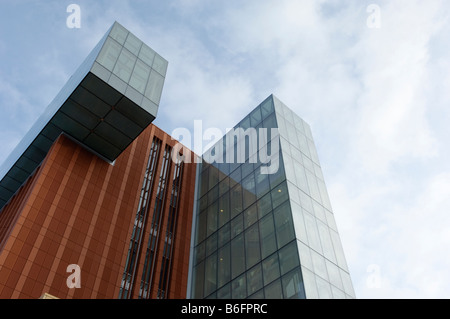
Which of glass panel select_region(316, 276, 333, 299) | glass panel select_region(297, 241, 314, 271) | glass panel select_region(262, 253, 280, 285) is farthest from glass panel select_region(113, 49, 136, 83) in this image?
glass panel select_region(316, 276, 333, 299)

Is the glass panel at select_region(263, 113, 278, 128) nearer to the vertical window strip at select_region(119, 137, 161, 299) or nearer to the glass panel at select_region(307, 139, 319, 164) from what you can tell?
the glass panel at select_region(307, 139, 319, 164)

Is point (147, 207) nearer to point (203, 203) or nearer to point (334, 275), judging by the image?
point (203, 203)

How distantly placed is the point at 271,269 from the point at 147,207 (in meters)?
15.2

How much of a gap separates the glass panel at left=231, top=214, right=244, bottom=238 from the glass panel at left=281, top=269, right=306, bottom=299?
6842 mm

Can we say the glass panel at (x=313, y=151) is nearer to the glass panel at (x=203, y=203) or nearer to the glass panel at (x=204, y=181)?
the glass panel at (x=204, y=181)

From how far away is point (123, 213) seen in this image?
115 feet

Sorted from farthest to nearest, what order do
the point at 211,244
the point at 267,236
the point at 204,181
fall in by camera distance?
the point at 204,181 < the point at 211,244 < the point at 267,236

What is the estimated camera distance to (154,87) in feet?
117

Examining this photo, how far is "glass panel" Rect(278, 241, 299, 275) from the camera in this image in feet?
82.9

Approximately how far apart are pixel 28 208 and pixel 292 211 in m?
18.4

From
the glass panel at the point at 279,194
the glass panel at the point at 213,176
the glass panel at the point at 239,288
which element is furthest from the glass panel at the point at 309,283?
the glass panel at the point at 213,176

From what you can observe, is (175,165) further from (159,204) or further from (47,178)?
(47,178)

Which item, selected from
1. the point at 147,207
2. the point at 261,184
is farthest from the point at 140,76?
the point at 261,184
